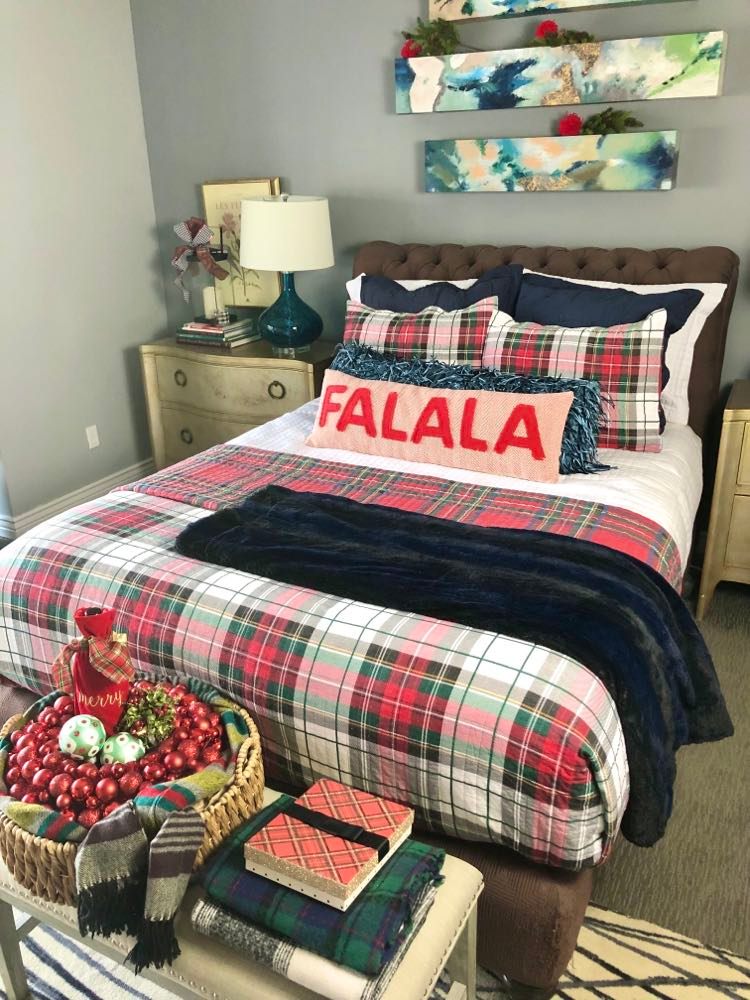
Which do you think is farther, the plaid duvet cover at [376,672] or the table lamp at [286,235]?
the table lamp at [286,235]

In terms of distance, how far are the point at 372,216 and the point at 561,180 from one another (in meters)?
0.85

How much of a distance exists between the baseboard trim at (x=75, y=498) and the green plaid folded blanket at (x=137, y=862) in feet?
7.15

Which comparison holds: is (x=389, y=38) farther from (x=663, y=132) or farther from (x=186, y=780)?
(x=186, y=780)

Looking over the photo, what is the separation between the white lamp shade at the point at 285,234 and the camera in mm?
3244

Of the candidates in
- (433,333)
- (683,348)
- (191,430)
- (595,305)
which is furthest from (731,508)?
(191,430)

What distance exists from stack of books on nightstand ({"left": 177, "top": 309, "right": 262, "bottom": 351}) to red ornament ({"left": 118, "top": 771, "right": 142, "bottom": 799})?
2.56m

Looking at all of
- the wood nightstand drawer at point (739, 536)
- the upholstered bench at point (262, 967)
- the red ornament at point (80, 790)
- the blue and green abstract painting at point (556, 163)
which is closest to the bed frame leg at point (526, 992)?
the upholstered bench at point (262, 967)

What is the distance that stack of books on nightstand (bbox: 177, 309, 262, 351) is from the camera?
3.74 m

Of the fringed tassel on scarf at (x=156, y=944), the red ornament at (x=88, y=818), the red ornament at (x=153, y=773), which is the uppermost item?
the red ornament at (x=153, y=773)

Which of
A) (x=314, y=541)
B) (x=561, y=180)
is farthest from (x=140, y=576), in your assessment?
(x=561, y=180)

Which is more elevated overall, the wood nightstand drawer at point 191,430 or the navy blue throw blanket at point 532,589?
the navy blue throw blanket at point 532,589

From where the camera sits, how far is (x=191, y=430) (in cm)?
389

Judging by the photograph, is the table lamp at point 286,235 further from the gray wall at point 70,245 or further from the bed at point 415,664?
the bed at point 415,664

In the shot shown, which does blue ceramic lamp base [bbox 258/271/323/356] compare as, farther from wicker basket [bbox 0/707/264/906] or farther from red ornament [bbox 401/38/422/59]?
wicker basket [bbox 0/707/264/906]
